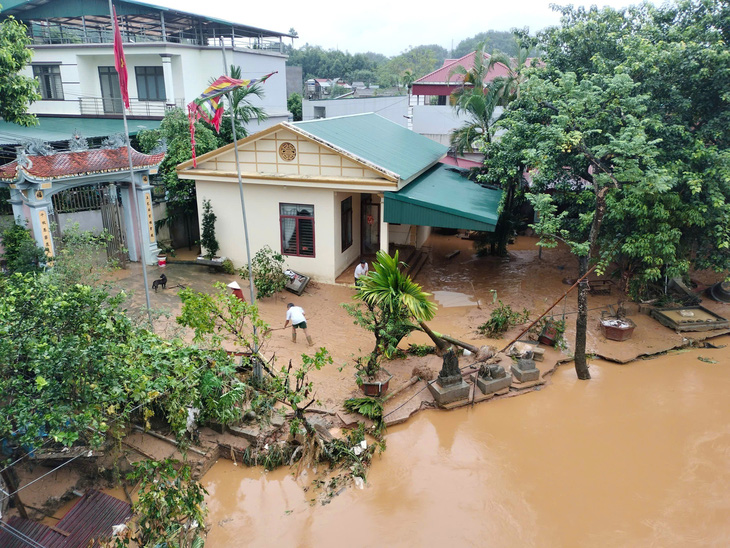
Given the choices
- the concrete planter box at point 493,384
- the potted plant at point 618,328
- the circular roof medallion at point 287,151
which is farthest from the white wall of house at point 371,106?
the concrete planter box at point 493,384

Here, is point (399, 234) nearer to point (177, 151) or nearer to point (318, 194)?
point (318, 194)

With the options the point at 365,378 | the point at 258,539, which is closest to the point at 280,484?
the point at 258,539

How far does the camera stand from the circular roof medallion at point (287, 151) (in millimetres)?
14680

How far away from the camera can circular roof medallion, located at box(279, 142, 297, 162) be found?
14.7 metres

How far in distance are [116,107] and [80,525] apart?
2272 cm

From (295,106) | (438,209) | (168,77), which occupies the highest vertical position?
(168,77)

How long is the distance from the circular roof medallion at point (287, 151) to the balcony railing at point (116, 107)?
36.3 ft

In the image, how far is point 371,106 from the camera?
3441 centimetres

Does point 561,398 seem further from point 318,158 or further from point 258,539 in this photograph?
point 318,158

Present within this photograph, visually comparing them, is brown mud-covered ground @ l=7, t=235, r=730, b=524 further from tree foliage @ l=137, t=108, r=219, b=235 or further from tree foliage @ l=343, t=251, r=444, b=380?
tree foliage @ l=137, t=108, r=219, b=235

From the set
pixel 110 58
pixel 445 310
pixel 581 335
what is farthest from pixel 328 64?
pixel 581 335

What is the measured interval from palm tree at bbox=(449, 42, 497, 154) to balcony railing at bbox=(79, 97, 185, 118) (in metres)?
12.4

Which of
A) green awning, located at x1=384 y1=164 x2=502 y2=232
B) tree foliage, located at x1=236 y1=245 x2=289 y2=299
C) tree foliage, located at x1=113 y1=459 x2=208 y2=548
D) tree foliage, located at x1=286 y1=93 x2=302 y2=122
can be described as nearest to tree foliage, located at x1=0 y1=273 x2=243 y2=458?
tree foliage, located at x1=113 y1=459 x2=208 y2=548

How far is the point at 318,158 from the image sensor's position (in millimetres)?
14562
